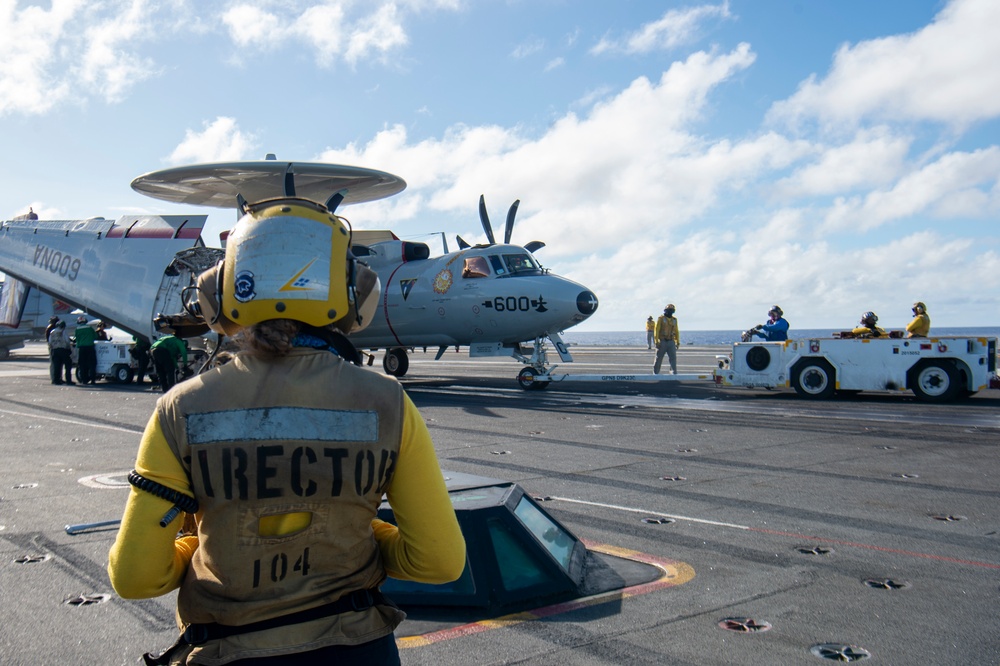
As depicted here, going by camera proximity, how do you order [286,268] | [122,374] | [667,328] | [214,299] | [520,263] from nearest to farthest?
[286,268] < [214,299] < [520,263] < [667,328] < [122,374]

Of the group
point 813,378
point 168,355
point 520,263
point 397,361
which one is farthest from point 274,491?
point 397,361

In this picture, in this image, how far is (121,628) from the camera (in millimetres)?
4734

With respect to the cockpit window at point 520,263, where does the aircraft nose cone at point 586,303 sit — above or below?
below

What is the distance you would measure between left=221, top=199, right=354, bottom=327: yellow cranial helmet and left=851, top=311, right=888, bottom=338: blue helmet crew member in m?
17.0

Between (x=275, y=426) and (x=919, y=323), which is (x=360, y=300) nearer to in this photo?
(x=275, y=426)

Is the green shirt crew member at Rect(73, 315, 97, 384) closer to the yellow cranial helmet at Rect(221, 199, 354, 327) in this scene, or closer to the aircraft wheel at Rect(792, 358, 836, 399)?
the aircraft wheel at Rect(792, 358, 836, 399)

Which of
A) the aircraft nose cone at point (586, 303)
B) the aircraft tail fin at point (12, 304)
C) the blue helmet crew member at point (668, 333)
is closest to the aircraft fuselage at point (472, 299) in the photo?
the aircraft nose cone at point (586, 303)

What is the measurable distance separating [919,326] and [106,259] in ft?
75.0

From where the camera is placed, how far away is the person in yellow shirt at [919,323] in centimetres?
1772

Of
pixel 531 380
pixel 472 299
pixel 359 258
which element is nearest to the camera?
pixel 359 258

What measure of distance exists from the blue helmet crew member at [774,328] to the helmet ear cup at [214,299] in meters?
18.1

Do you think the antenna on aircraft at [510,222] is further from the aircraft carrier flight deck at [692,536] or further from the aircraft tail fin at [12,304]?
the aircraft tail fin at [12,304]

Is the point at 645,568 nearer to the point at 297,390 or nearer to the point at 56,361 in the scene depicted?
the point at 297,390

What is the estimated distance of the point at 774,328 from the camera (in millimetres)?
19188
